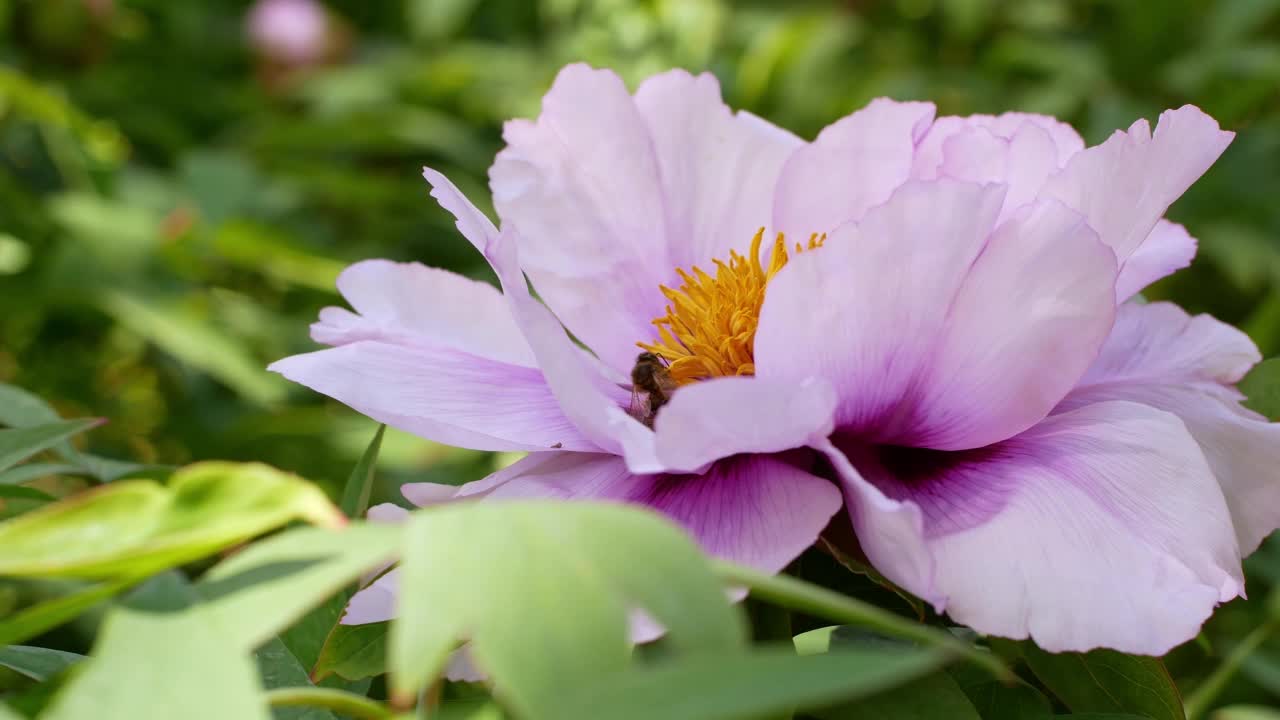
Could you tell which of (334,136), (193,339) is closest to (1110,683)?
(193,339)

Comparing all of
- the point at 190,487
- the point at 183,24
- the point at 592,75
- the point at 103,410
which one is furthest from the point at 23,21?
the point at 190,487

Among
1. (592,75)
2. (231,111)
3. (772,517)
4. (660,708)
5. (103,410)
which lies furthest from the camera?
(231,111)

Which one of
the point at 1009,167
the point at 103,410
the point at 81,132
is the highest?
the point at 1009,167

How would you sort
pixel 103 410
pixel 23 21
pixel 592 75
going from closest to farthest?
pixel 592 75, pixel 103 410, pixel 23 21

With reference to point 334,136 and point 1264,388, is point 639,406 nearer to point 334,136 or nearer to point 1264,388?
point 1264,388

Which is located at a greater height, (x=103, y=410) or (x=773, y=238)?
(x=773, y=238)

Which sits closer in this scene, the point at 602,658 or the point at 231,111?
the point at 602,658

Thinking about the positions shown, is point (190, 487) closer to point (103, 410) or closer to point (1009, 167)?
point (1009, 167)
